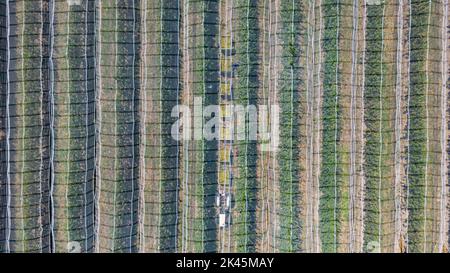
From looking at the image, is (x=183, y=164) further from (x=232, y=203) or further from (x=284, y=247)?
(x=284, y=247)

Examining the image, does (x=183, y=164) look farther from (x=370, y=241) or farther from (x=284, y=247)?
(x=370, y=241)

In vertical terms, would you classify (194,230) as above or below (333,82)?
below

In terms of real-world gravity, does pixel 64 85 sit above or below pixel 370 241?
above

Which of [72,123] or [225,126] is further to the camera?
[225,126]

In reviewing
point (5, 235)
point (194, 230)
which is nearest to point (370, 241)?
point (194, 230)

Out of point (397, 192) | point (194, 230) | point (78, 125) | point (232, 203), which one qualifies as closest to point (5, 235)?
point (78, 125)
